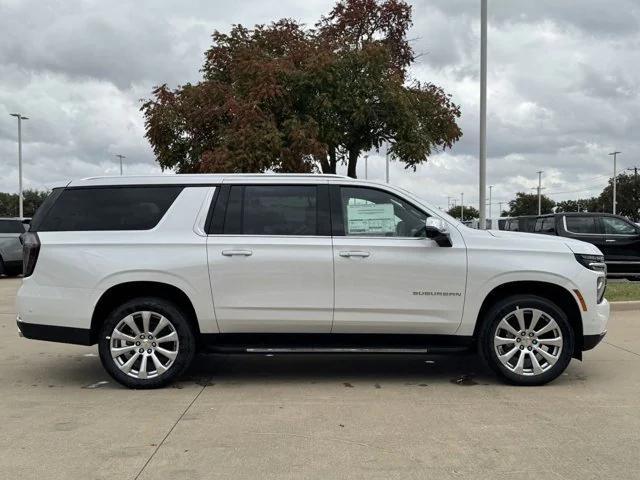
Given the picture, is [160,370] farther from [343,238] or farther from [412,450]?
[412,450]

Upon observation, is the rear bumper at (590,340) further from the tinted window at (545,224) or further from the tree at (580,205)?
the tree at (580,205)

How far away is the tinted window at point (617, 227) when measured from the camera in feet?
46.4

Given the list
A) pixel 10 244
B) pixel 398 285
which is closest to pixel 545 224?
pixel 398 285

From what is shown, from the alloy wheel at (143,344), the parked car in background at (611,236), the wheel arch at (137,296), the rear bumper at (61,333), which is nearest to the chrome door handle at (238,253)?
the wheel arch at (137,296)

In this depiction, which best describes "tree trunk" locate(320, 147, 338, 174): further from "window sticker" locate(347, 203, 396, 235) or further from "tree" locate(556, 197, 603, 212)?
"tree" locate(556, 197, 603, 212)

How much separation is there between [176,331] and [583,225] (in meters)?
11.7

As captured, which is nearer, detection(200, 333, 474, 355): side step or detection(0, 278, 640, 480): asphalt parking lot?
detection(0, 278, 640, 480): asphalt parking lot

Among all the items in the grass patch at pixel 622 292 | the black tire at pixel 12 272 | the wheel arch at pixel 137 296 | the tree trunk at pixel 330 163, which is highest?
the tree trunk at pixel 330 163

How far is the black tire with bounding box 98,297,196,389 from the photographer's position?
5.50 m

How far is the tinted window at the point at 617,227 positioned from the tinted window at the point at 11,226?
1562 cm

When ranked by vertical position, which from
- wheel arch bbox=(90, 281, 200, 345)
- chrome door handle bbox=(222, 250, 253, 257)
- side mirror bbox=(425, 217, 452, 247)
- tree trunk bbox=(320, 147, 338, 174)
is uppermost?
tree trunk bbox=(320, 147, 338, 174)

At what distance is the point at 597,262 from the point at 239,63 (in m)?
12.4

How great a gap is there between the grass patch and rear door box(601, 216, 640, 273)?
1.40 meters

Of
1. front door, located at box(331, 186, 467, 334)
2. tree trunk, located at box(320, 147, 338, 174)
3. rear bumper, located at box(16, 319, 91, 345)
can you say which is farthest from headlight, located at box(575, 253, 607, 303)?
tree trunk, located at box(320, 147, 338, 174)
